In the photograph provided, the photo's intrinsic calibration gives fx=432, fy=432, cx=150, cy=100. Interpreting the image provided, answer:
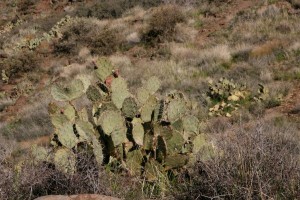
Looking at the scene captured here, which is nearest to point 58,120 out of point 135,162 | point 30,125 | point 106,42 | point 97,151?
point 97,151

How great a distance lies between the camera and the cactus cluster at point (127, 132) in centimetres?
410

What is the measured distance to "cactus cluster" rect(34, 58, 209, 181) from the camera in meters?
4.10

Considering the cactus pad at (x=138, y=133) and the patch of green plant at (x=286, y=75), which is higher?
the cactus pad at (x=138, y=133)

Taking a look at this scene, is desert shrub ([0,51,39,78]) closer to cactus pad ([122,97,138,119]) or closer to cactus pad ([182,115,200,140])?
cactus pad ([122,97,138,119])

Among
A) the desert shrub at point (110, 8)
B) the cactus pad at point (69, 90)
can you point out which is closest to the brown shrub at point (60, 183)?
the cactus pad at point (69, 90)

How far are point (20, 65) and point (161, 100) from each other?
588 inches

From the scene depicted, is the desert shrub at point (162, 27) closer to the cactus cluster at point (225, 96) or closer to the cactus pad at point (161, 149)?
the cactus cluster at point (225, 96)

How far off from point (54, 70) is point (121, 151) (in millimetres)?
13620

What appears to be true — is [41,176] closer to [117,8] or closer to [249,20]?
[249,20]

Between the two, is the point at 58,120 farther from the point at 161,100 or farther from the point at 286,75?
the point at 286,75

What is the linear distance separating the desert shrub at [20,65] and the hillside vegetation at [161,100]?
5 cm

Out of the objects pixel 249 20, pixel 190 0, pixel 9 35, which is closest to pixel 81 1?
pixel 9 35

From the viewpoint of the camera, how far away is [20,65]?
1834 centimetres

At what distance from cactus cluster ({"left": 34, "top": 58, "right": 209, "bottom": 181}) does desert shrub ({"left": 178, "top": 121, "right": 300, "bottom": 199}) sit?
1.92ft
